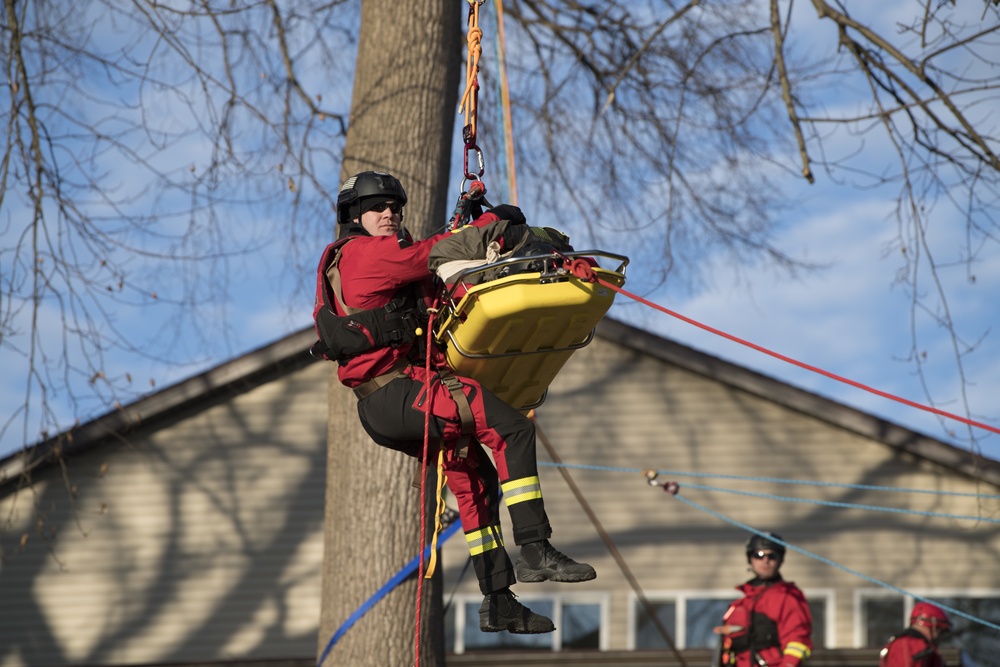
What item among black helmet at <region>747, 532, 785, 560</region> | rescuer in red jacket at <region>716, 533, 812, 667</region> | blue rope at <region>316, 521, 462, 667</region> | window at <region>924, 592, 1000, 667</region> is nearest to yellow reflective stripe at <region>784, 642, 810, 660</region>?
rescuer in red jacket at <region>716, 533, 812, 667</region>

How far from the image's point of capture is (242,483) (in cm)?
1394

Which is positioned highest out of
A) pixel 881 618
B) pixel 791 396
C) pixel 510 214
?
pixel 791 396

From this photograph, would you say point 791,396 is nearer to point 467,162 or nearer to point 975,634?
point 975,634

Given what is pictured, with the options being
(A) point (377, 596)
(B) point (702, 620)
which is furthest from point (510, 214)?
(B) point (702, 620)

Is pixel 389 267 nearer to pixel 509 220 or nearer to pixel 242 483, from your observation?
pixel 509 220

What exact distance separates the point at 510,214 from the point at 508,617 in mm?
1669

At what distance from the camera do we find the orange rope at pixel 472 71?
586cm

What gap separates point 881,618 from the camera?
13.2 metres

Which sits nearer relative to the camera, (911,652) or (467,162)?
(467,162)

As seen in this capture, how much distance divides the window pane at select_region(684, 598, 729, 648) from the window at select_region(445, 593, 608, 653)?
0.88 m

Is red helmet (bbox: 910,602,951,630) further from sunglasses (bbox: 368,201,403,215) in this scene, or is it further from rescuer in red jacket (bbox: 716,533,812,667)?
sunglasses (bbox: 368,201,403,215)

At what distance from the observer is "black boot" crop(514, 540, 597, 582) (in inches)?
193

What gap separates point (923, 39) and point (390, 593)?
488 cm

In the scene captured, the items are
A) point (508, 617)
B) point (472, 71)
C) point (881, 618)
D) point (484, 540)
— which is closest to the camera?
→ point (508, 617)
